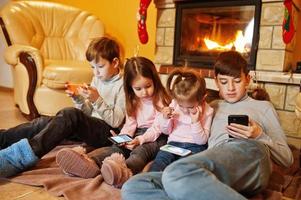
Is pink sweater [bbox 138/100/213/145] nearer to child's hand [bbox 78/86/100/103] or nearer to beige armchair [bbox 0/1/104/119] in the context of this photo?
child's hand [bbox 78/86/100/103]

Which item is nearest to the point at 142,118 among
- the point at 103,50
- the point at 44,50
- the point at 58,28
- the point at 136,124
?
the point at 136,124

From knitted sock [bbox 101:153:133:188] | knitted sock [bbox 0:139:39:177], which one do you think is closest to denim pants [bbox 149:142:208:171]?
knitted sock [bbox 101:153:133:188]

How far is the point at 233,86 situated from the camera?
1.10 m

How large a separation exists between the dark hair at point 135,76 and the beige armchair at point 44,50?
2.77 feet

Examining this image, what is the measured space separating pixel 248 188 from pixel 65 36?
87.7 inches

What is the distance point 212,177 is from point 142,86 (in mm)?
590

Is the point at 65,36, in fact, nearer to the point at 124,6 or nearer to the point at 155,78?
the point at 124,6

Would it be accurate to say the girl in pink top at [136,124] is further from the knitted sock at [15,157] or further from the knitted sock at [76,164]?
the knitted sock at [15,157]

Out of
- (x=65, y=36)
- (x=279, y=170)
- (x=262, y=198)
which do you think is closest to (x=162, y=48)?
(x=65, y=36)

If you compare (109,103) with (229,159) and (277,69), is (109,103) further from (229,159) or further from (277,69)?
(277,69)

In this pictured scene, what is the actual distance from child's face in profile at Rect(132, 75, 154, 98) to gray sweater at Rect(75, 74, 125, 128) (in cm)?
12

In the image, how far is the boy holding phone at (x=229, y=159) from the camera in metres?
0.81

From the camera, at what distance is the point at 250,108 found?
1.09m

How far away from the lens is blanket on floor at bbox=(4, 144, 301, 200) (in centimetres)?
103
